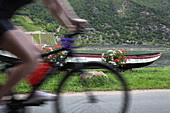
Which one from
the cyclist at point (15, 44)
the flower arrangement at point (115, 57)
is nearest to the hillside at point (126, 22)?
the flower arrangement at point (115, 57)

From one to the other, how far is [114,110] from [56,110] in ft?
2.41

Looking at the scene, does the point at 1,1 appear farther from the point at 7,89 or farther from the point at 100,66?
→ the point at 100,66

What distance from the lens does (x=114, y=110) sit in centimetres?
276

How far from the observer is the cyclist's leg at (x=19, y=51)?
6.43 feet

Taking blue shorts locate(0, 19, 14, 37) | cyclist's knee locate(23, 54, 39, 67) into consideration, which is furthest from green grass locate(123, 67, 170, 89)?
blue shorts locate(0, 19, 14, 37)

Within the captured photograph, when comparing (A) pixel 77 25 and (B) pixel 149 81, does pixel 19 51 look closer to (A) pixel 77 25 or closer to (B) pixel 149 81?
(A) pixel 77 25

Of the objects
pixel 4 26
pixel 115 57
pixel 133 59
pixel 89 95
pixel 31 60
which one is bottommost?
pixel 89 95

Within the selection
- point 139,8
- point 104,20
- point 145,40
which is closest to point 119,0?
point 139,8

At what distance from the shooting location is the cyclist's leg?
1960 millimetres

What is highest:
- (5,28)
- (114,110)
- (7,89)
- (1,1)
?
(1,1)

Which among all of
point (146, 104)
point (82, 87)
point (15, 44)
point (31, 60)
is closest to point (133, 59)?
point (146, 104)

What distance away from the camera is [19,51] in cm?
198

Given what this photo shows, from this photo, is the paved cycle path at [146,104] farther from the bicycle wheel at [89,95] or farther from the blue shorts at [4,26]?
the blue shorts at [4,26]

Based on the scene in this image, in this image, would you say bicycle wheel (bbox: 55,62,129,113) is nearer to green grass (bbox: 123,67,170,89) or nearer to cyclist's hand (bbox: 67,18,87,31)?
cyclist's hand (bbox: 67,18,87,31)
